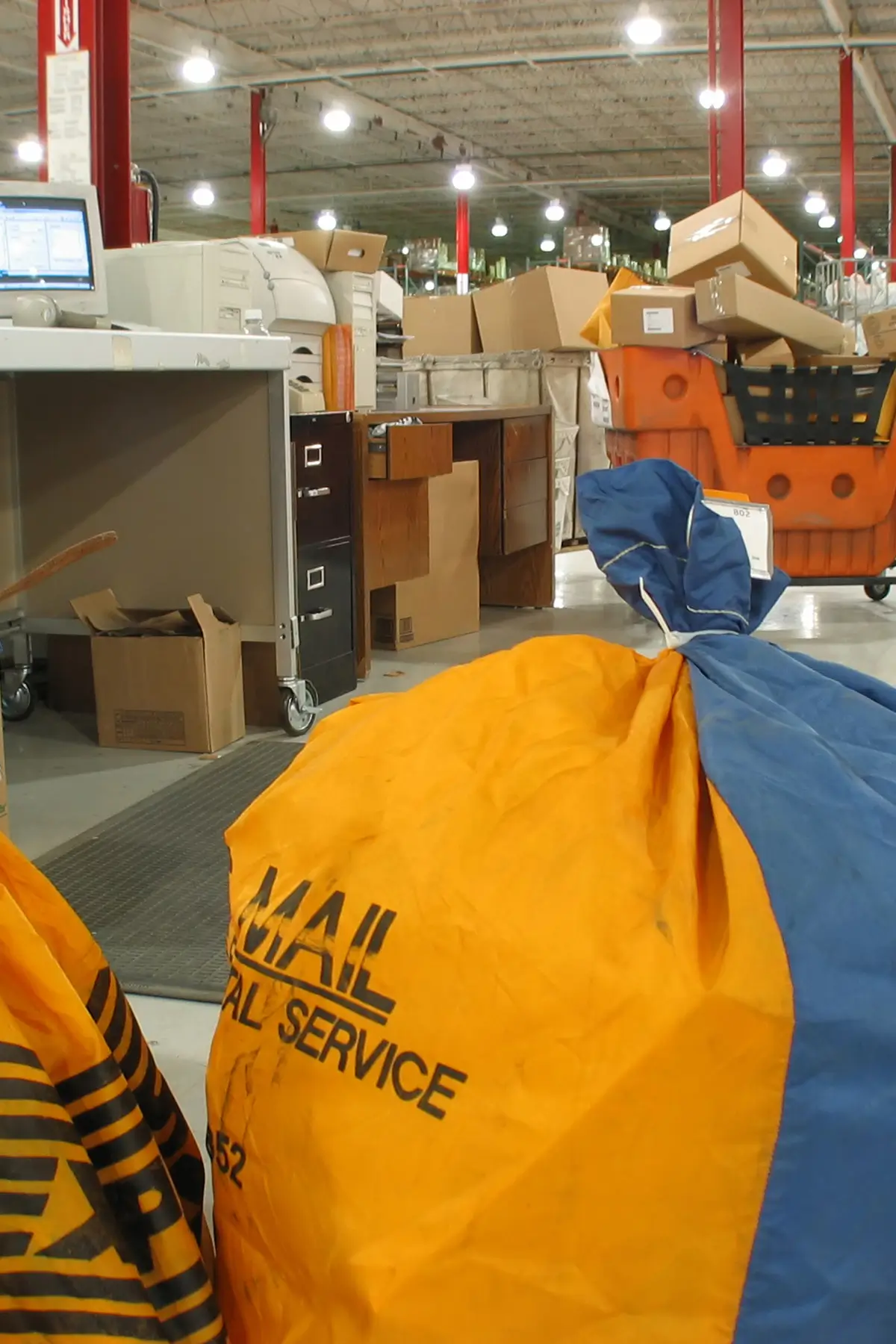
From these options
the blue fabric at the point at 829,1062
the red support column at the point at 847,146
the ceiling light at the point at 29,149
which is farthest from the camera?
the ceiling light at the point at 29,149

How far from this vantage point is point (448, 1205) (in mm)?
702

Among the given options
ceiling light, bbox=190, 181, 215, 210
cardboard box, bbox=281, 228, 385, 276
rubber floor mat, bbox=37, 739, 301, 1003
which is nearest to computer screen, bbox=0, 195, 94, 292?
rubber floor mat, bbox=37, 739, 301, 1003

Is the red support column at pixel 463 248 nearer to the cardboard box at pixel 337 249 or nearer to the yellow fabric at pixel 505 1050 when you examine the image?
the cardboard box at pixel 337 249

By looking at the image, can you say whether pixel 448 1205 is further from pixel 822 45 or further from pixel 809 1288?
pixel 822 45

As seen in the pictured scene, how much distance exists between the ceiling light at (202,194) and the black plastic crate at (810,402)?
1212 centimetres

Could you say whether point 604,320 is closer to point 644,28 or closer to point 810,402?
point 810,402

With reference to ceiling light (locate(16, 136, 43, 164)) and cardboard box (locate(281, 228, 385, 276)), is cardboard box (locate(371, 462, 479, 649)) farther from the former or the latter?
ceiling light (locate(16, 136, 43, 164))

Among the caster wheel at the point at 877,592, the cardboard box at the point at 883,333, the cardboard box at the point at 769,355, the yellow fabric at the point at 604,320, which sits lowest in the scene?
the caster wheel at the point at 877,592

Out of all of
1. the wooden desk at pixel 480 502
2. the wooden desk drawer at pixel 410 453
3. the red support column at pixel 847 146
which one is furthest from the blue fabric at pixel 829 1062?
the red support column at pixel 847 146

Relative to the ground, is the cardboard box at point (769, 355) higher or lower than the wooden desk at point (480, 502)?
higher

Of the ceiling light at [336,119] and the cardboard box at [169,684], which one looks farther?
the ceiling light at [336,119]

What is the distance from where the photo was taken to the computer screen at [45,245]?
2.74 metres

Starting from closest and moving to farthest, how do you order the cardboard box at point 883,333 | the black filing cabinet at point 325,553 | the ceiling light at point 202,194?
the black filing cabinet at point 325,553 → the cardboard box at point 883,333 → the ceiling light at point 202,194

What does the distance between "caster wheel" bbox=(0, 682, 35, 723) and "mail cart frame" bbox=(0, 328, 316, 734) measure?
0.09 ft
